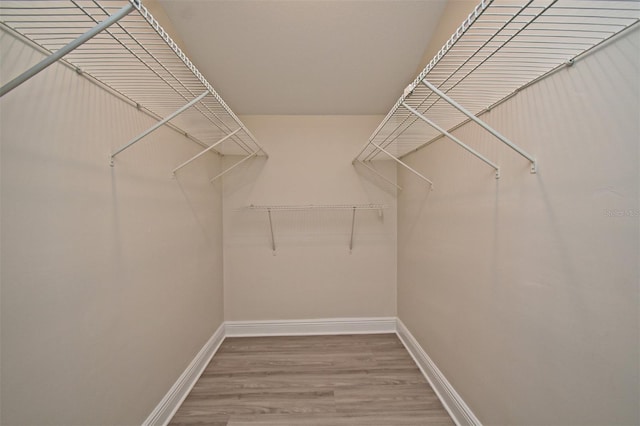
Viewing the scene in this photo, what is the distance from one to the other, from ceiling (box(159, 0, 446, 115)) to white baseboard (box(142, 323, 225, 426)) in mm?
2149

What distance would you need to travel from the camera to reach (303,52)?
1.71 m

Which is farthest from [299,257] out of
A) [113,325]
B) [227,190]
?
[113,325]

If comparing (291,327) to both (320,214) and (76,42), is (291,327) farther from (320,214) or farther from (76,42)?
(76,42)

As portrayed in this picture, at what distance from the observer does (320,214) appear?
2395 millimetres

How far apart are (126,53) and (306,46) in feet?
3.82

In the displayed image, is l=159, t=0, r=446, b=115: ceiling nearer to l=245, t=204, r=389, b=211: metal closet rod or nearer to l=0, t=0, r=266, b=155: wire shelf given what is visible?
l=0, t=0, r=266, b=155: wire shelf

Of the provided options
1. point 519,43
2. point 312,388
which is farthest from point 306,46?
point 312,388

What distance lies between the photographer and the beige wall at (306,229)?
237 cm

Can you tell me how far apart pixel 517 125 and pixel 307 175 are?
168cm

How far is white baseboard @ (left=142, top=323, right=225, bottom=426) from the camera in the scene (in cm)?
134

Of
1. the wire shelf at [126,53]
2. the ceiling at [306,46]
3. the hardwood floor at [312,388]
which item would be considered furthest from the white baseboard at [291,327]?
the ceiling at [306,46]

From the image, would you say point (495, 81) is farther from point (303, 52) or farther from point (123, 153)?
point (123, 153)

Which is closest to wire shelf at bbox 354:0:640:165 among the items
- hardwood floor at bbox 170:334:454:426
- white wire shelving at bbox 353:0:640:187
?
white wire shelving at bbox 353:0:640:187

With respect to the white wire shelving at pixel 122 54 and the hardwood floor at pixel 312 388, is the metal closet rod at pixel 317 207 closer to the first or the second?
the white wire shelving at pixel 122 54
